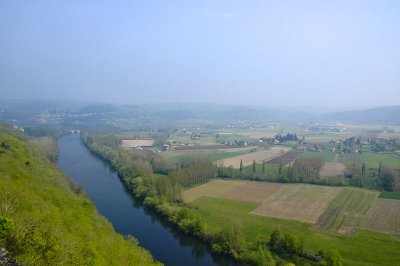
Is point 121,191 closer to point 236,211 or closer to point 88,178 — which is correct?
point 88,178

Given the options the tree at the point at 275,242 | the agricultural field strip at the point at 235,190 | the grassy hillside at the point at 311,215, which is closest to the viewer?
the tree at the point at 275,242

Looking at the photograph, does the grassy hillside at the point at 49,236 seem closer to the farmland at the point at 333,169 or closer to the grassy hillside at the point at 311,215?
the grassy hillside at the point at 311,215

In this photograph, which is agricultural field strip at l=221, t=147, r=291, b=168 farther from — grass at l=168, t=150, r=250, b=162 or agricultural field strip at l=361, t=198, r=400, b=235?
agricultural field strip at l=361, t=198, r=400, b=235

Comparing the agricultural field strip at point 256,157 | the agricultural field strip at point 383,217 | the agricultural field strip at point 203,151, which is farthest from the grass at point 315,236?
the agricultural field strip at point 203,151

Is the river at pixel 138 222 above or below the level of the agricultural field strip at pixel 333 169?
below

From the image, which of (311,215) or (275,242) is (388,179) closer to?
(311,215)
